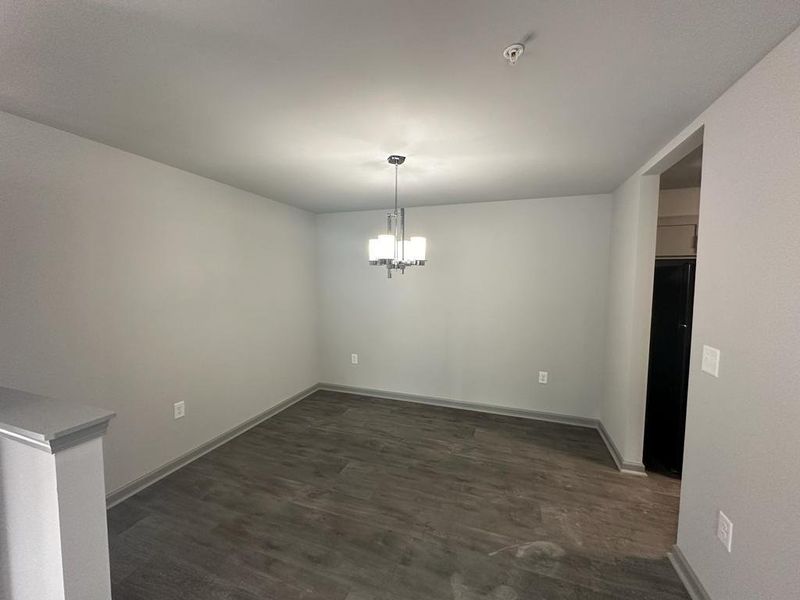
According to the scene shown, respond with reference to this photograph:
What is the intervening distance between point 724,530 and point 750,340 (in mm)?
850

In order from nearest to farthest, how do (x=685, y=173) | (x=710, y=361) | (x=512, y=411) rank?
1. (x=710, y=361)
2. (x=685, y=173)
3. (x=512, y=411)

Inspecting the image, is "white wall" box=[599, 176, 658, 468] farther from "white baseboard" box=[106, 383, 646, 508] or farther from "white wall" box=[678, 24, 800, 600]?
"white wall" box=[678, 24, 800, 600]

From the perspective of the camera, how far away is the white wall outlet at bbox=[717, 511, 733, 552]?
1.35 metres

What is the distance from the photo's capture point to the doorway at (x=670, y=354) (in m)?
2.41

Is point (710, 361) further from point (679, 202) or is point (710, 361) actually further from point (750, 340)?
point (679, 202)

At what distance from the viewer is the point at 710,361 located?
152 centimetres

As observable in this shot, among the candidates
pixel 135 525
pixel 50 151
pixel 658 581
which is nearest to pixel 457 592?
pixel 658 581

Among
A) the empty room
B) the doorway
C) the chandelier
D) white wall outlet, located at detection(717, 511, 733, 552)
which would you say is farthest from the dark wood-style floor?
the chandelier

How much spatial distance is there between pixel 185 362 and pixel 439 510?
230 cm

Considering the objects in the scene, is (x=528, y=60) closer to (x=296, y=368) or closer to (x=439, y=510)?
(x=439, y=510)

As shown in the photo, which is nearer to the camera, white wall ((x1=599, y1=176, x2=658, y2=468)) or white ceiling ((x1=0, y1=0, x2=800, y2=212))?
white ceiling ((x1=0, y1=0, x2=800, y2=212))

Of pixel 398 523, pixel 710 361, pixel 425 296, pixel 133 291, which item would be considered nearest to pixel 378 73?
pixel 710 361

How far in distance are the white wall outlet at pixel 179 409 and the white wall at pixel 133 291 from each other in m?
0.04

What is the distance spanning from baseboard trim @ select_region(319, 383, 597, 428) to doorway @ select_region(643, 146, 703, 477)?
0.72m
